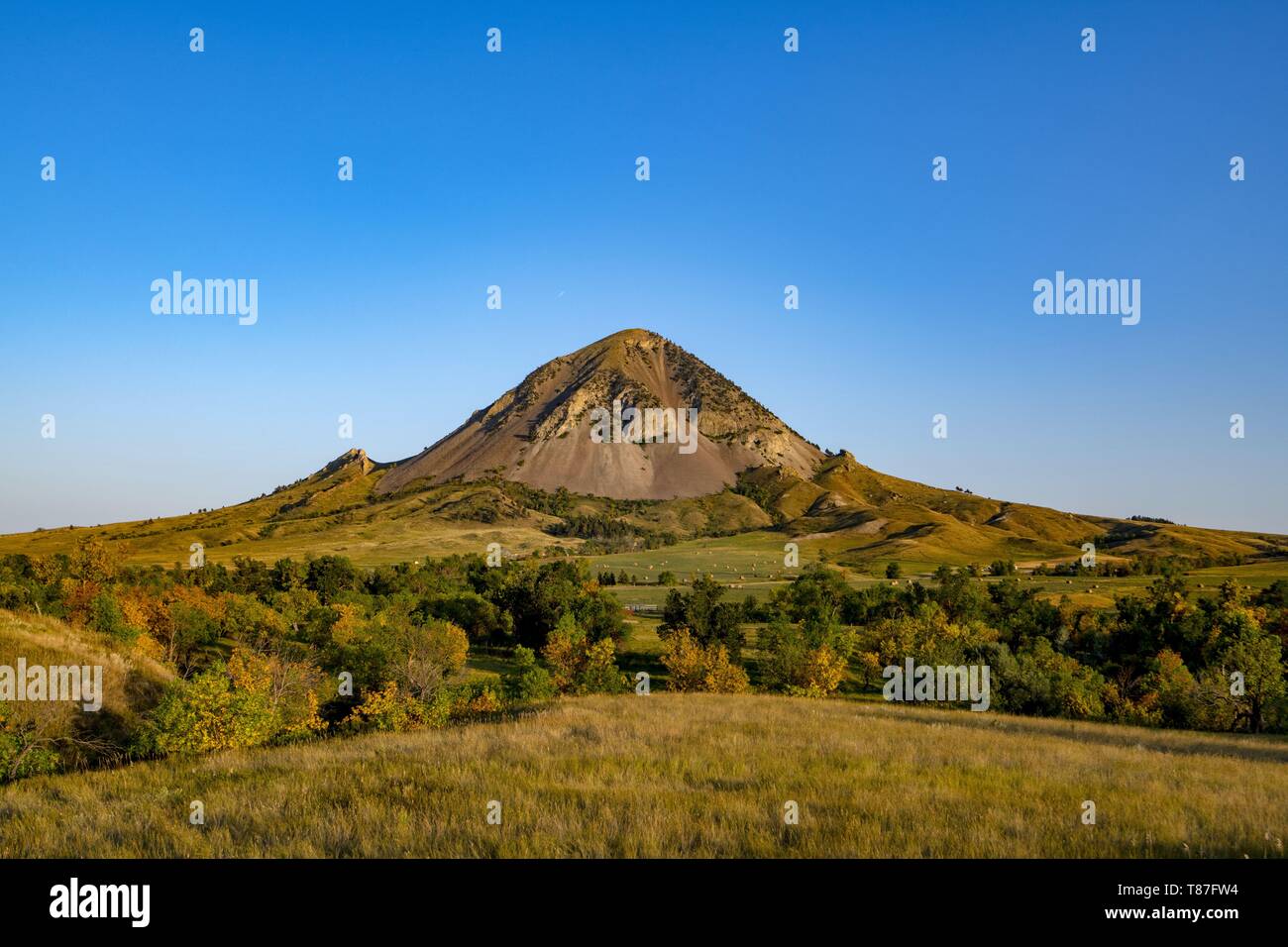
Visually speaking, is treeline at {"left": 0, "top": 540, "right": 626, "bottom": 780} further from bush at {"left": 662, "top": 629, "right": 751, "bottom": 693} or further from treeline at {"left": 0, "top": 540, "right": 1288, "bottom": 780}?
bush at {"left": 662, "top": 629, "right": 751, "bottom": 693}

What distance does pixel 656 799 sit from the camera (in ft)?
38.0

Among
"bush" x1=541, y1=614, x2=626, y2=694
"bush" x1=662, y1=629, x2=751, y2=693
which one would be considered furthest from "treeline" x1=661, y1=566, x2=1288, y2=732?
"bush" x1=541, y1=614, x2=626, y2=694

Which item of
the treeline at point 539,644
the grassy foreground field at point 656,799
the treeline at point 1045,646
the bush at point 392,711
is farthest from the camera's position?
the treeline at point 1045,646

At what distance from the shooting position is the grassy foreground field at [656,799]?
31.6 ft

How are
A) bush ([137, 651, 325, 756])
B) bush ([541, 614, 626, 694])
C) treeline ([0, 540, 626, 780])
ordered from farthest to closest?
bush ([541, 614, 626, 694])
treeline ([0, 540, 626, 780])
bush ([137, 651, 325, 756])

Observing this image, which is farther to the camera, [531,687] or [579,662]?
[579,662]

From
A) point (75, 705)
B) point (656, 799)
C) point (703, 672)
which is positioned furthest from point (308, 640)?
point (656, 799)

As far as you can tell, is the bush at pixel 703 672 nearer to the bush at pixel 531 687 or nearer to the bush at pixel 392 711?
the bush at pixel 531 687

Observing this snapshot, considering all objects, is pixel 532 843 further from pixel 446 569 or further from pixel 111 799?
pixel 446 569

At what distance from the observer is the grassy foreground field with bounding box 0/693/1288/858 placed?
9.62 metres

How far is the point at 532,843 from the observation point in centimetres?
923

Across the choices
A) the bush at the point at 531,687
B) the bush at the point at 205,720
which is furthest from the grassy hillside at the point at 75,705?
the bush at the point at 531,687

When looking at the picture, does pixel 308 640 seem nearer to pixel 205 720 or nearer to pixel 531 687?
pixel 531 687
